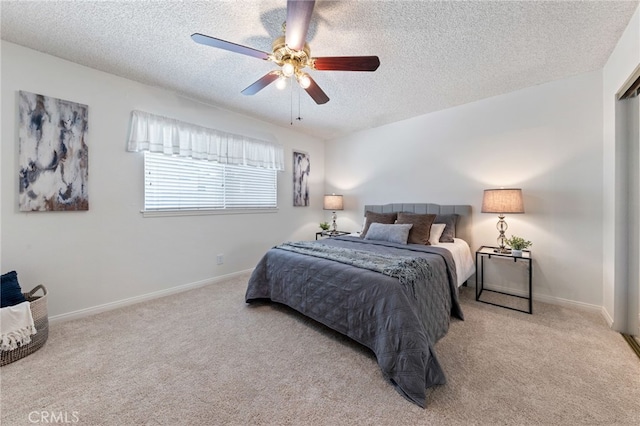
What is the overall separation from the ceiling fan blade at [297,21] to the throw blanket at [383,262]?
1716mm

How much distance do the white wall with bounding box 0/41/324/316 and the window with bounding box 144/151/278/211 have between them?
0.48 ft

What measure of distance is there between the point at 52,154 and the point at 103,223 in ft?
2.50

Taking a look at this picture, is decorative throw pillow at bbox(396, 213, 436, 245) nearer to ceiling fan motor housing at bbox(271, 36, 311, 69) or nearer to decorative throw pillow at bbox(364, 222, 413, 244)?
decorative throw pillow at bbox(364, 222, 413, 244)

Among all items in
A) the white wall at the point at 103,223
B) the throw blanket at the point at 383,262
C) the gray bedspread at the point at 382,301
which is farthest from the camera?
the white wall at the point at 103,223

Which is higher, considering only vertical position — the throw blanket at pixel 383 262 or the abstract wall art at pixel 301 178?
the abstract wall art at pixel 301 178

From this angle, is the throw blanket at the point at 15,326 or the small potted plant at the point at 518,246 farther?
the small potted plant at the point at 518,246

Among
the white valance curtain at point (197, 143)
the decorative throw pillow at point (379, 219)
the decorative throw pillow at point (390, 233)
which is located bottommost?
the decorative throw pillow at point (390, 233)

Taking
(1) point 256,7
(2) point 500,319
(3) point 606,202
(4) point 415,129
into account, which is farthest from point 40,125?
(3) point 606,202

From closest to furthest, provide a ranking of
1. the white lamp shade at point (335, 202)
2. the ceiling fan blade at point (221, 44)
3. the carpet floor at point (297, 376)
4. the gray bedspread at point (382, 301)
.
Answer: the carpet floor at point (297, 376) → the gray bedspread at point (382, 301) → the ceiling fan blade at point (221, 44) → the white lamp shade at point (335, 202)

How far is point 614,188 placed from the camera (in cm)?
218

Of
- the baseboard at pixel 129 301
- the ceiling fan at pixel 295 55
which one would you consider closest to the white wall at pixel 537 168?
the ceiling fan at pixel 295 55

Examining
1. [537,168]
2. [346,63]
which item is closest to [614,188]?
[537,168]

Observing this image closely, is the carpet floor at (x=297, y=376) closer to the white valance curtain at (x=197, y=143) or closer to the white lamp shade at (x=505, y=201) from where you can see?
the white lamp shade at (x=505, y=201)

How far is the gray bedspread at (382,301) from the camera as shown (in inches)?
57.8
